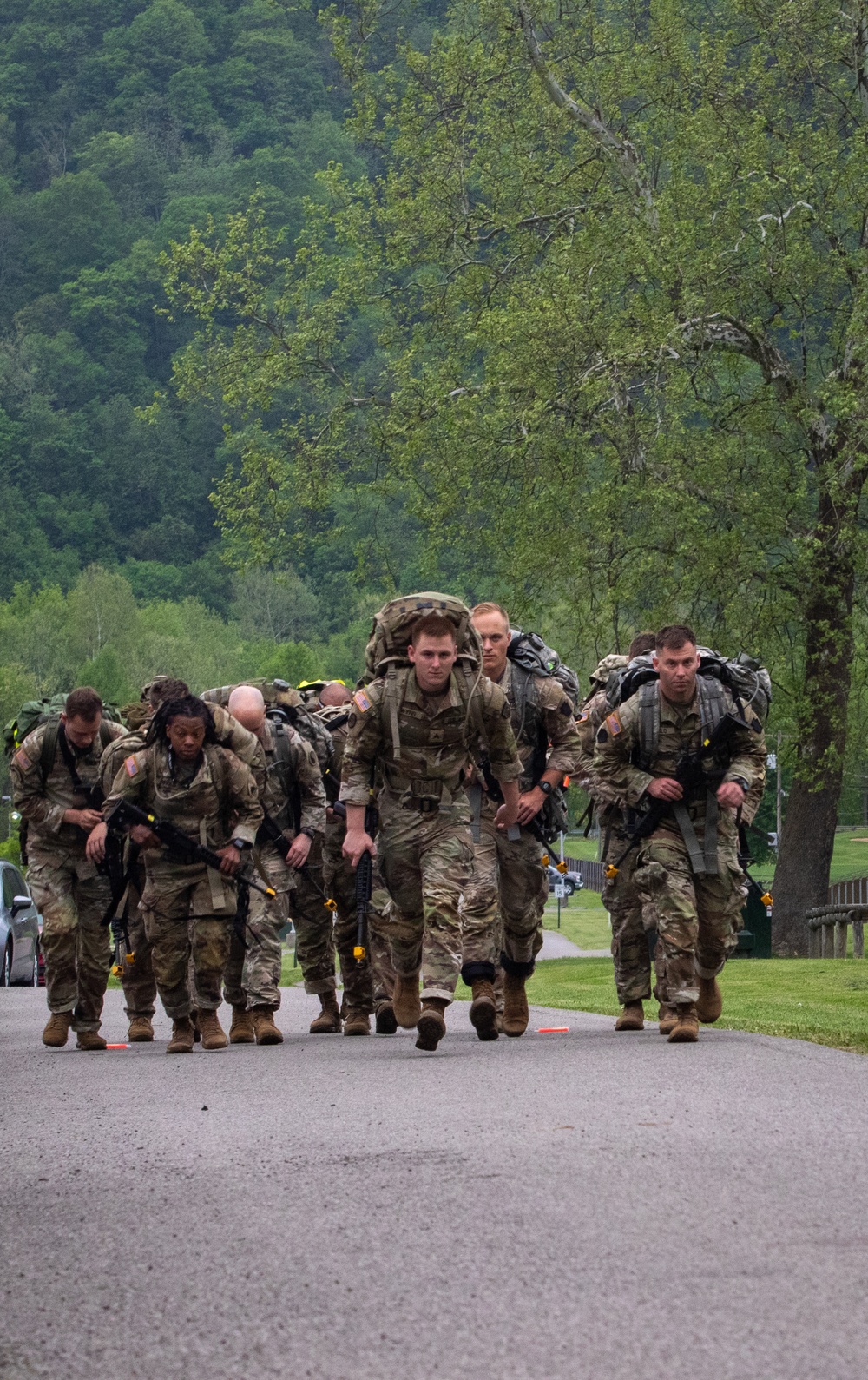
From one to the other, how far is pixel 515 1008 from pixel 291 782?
211cm

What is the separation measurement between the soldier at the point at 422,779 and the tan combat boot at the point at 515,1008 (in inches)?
44.5

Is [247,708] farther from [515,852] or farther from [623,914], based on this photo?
[623,914]

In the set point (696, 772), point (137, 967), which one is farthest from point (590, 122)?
point (696, 772)

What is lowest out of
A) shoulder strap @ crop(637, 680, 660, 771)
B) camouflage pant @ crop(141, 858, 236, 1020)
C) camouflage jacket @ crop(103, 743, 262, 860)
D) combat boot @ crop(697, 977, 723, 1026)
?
combat boot @ crop(697, 977, 723, 1026)

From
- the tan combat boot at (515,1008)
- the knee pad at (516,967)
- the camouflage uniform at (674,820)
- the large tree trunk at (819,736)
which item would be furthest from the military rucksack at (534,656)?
the large tree trunk at (819,736)

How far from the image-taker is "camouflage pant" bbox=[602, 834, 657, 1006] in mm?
12062

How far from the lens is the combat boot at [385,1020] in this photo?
13148 mm

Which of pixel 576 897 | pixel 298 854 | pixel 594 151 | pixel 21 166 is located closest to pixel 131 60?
pixel 21 166

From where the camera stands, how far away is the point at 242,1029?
13.1m

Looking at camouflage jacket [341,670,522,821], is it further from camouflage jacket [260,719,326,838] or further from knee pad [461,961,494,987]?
camouflage jacket [260,719,326,838]

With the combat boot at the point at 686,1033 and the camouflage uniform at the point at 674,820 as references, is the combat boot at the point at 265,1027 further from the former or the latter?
the combat boot at the point at 686,1033

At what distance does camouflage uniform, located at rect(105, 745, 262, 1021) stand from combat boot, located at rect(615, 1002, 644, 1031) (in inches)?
83.4

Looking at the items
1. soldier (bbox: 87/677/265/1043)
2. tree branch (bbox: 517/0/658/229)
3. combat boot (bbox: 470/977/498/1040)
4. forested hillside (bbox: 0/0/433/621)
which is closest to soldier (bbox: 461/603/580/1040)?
combat boot (bbox: 470/977/498/1040)

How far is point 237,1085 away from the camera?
379 inches
